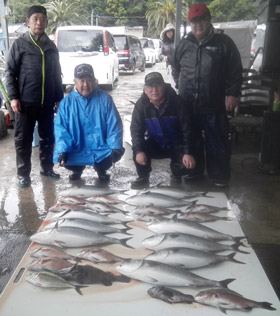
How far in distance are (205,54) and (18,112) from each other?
2049 mm

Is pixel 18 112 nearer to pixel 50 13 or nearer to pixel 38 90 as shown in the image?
pixel 38 90

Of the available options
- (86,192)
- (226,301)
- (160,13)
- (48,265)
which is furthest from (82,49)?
(160,13)

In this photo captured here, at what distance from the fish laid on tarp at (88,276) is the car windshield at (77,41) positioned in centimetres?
1114

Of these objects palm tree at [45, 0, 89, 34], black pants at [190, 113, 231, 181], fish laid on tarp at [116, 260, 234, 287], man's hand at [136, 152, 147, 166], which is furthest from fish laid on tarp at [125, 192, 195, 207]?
palm tree at [45, 0, 89, 34]

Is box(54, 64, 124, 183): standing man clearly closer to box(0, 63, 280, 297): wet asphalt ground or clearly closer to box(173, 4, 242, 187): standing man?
box(0, 63, 280, 297): wet asphalt ground

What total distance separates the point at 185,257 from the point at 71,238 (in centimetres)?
69

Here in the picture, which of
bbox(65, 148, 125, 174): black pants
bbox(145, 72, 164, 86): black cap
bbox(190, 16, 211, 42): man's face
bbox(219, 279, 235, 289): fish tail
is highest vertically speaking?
bbox(190, 16, 211, 42): man's face

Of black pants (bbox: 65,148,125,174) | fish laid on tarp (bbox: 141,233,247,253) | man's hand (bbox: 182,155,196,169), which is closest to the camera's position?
fish laid on tarp (bbox: 141,233,247,253)

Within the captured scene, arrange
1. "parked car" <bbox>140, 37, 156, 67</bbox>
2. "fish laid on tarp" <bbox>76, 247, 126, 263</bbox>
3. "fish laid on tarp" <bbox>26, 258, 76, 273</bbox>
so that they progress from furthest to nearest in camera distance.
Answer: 1. "parked car" <bbox>140, 37, 156, 67</bbox>
2. "fish laid on tarp" <bbox>76, 247, 126, 263</bbox>
3. "fish laid on tarp" <bbox>26, 258, 76, 273</bbox>

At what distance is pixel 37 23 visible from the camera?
3.95 m

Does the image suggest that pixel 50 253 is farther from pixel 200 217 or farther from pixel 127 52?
pixel 127 52

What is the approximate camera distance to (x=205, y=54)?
3.94m

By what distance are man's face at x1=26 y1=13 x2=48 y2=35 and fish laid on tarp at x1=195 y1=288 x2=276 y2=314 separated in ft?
10.5

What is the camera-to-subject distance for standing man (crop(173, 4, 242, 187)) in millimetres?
3920
